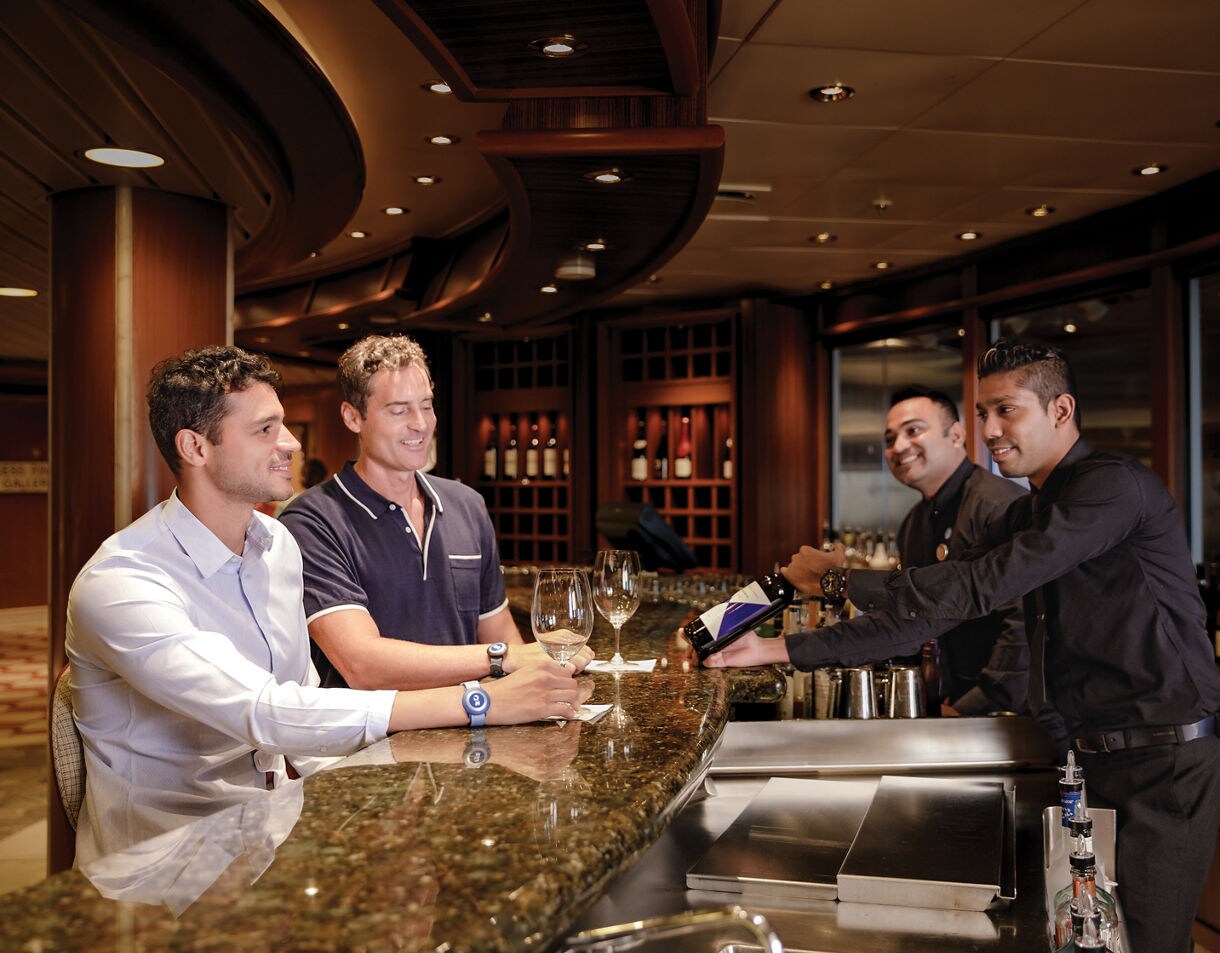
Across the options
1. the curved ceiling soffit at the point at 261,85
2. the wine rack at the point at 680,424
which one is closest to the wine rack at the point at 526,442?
the wine rack at the point at 680,424

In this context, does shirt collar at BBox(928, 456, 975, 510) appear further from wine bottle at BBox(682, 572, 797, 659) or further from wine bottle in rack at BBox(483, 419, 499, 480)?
wine bottle in rack at BBox(483, 419, 499, 480)

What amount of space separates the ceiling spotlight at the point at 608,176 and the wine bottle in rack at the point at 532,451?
18.6 feet

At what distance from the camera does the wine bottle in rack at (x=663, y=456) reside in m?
8.82

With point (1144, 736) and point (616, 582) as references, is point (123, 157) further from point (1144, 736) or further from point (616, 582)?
point (1144, 736)

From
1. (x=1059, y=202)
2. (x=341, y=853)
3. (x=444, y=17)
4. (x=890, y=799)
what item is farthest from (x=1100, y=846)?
(x=1059, y=202)

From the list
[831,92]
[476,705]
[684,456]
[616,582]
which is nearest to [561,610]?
[476,705]

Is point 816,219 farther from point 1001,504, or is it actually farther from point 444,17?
point 444,17

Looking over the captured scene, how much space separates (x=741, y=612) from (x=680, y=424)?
6.56 meters

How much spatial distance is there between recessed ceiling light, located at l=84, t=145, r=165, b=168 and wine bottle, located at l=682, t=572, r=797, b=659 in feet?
9.25

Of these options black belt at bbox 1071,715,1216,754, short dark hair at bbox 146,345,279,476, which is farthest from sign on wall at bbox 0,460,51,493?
black belt at bbox 1071,715,1216,754

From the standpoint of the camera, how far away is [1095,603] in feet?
7.61

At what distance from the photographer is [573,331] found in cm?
905

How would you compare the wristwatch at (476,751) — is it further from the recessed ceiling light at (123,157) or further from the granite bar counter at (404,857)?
the recessed ceiling light at (123,157)

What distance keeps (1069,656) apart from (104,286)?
3.85m
